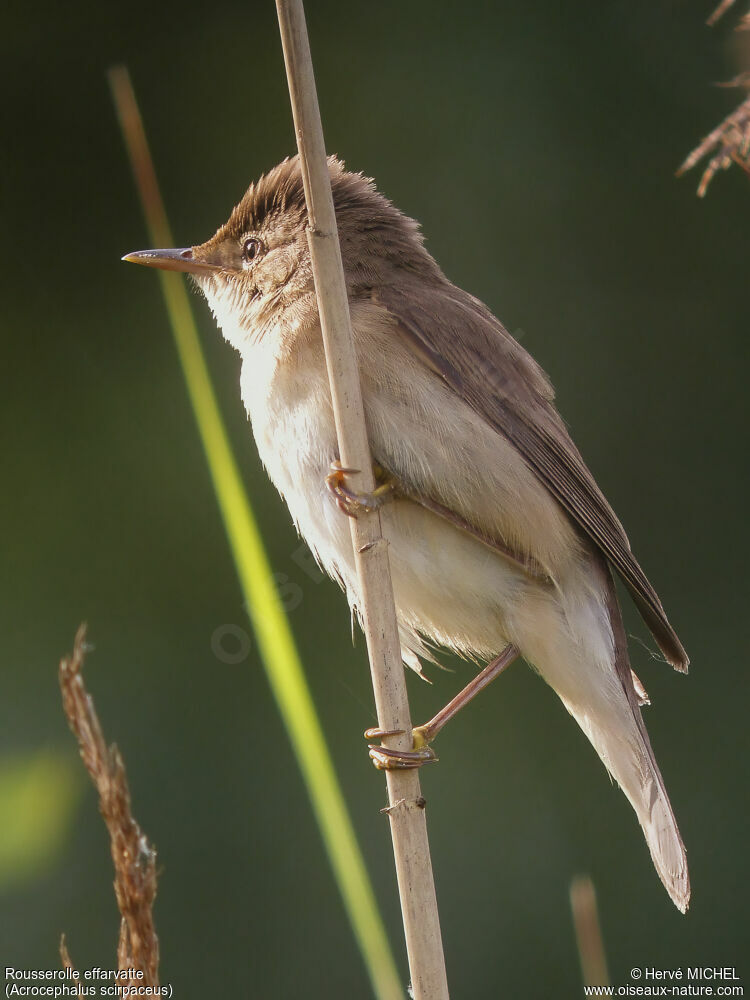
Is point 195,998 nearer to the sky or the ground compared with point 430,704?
nearer to the ground

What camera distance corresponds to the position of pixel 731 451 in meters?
5.35

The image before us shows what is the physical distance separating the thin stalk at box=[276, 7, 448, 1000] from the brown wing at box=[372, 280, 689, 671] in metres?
0.64

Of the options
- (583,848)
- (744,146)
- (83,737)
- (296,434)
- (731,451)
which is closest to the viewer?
(744,146)

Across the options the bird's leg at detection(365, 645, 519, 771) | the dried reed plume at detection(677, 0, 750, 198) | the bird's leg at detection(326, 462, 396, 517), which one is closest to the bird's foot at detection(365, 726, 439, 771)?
the bird's leg at detection(365, 645, 519, 771)

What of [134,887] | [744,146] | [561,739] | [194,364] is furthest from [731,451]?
[134,887]

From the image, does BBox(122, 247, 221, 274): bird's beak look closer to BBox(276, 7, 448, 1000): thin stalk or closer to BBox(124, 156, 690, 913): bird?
BBox(124, 156, 690, 913): bird

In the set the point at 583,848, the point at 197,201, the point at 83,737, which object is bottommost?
the point at 83,737

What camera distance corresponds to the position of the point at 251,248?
3.24 meters

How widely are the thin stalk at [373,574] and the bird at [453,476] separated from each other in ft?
1.23

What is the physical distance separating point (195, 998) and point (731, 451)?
3.23 meters

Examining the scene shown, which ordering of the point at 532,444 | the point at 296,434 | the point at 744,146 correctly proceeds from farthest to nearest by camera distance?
the point at 532,444
the point at 296,434
the point at 744,146

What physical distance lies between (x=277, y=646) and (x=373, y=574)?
1.19 m

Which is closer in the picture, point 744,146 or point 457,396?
point 744,146

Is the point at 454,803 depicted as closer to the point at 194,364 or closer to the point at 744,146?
the point at 194,364
